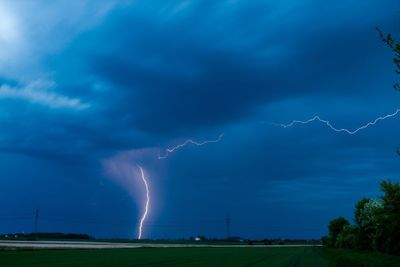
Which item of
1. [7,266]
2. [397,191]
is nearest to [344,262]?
[397,191]

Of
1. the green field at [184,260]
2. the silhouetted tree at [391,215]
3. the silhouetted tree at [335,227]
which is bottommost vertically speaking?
the green field at [184,260]

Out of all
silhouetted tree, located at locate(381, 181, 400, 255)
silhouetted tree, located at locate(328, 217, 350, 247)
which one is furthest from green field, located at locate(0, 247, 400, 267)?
silhouetted tree, located at locate(328, 217, 350, 247)

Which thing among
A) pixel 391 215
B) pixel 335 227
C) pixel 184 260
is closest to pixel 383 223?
pixel 391 215

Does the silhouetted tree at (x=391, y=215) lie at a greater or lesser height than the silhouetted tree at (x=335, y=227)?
lesser

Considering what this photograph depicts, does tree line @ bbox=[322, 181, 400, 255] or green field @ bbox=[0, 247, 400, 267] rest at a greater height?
tree line @ bbox=[322, 181, 400, 255]

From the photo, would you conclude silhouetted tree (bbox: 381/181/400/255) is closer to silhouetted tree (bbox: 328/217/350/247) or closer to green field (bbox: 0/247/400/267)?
green field (bbox: 0/247/400/267)

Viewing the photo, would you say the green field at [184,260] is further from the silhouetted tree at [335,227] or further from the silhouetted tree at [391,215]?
the silhouetted tree at [335,227]

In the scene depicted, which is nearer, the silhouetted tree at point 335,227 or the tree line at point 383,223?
the tree line at point 383,223

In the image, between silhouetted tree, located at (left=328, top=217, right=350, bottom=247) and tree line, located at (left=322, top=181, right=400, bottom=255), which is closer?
tree line, located at (left=322, top=181, right=400, bottom=255)

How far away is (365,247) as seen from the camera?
6681 centimetres

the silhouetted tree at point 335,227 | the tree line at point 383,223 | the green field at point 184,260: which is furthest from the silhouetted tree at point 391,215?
the silhouetted tree at point 335,227

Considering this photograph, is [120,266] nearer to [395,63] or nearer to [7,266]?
[7,266]

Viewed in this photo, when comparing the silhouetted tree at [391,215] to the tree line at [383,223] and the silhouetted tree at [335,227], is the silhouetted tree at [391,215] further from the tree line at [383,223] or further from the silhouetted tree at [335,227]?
the silhouetted tree at [335,227]

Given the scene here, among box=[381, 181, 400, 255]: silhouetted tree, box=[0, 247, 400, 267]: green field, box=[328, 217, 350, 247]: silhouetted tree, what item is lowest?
box=[0, 247, 400, 267]: green field
